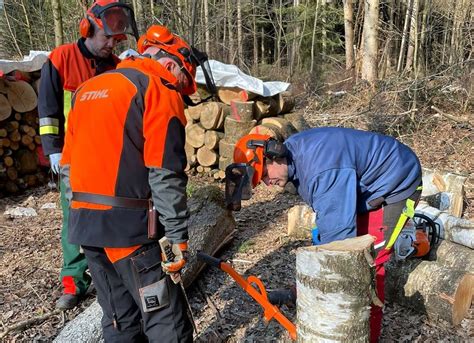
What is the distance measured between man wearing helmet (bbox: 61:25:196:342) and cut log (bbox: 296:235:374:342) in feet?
2.27

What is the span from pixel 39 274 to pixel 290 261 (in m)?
2.54

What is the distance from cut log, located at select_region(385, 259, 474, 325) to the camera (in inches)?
132

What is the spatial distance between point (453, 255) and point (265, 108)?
4087mm

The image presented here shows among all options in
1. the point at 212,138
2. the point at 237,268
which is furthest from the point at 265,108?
the point at 237,268

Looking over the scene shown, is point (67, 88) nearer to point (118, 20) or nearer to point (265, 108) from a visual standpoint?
point (118, 20)

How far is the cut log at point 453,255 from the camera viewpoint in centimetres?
383

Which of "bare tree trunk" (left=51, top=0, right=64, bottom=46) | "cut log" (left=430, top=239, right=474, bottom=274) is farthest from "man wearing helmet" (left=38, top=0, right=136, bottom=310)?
"bare tree trunk" (left=51, top=0, right=64, bottom=46)

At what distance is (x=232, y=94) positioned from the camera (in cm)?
720

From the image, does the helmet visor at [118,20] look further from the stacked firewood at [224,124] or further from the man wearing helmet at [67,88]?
the stacked firewood at [224,124]

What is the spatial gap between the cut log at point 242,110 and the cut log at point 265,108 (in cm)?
38

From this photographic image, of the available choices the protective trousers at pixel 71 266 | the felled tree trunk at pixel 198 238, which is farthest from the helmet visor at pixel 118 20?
the felled tree trunk at pixel 198 238

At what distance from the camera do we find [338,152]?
8.25 feet

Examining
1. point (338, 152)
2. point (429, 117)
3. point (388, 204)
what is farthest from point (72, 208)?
point (429, 117)

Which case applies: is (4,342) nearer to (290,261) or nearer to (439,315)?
(290,261)
